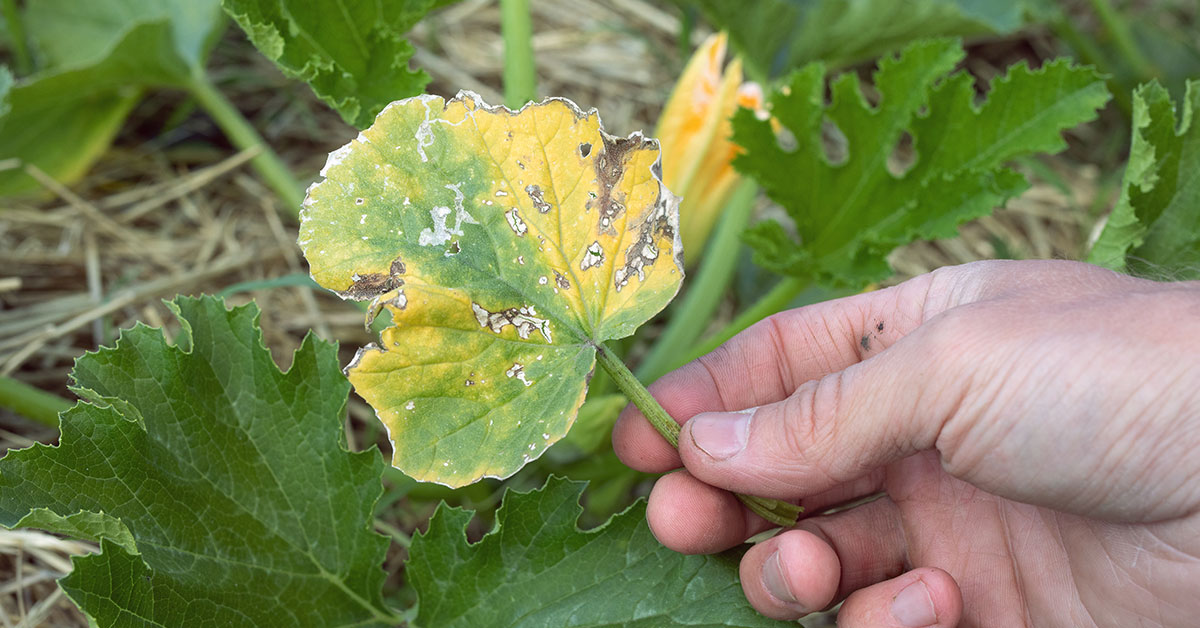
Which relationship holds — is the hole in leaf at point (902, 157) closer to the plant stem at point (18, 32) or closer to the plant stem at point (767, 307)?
the plant stem at point (767, 307)

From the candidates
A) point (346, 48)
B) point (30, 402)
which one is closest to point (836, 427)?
point (346, 48)

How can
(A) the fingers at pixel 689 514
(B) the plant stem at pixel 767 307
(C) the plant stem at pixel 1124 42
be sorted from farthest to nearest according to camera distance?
1. (C) the plant stem at pixel 1124 42
2. (B) the plant stem at pixel 767 307
3. (A) the fingers at pixel 689 514

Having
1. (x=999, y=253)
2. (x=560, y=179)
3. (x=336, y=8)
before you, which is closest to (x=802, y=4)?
(x=999, y=253)

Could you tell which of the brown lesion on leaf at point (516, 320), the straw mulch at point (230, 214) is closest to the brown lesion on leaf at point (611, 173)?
the brown lesion on leaf at point (516, 320)

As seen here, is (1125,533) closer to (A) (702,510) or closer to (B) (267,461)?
(A) (702,510)

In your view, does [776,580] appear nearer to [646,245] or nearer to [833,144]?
[646,245]
